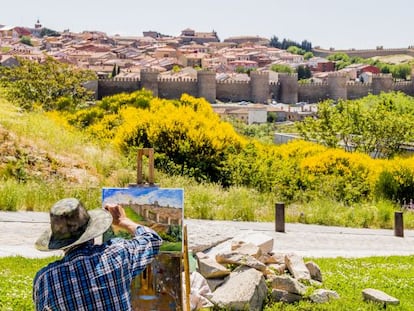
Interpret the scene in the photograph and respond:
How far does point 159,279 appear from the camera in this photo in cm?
412

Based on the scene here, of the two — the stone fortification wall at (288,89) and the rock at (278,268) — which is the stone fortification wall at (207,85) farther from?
the rock at (278,268)

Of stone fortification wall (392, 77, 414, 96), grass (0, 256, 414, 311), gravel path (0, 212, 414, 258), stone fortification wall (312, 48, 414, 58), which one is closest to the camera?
grass (0, 256, 414, 311)

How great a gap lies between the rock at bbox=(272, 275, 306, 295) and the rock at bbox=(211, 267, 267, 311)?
0.15m

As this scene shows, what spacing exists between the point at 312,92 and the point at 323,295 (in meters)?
67.5

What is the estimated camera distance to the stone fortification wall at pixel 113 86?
2367 inches

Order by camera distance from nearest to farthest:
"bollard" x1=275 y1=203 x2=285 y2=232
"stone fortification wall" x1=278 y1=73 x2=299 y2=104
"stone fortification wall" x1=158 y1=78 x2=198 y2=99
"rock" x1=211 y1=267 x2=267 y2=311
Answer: "rock" x1=211 y1=267 x2=267 y2=311
"bollard" x1=275 y1=203 x2=285 y2=232
"stone fortification wall" x1=158 y1=78 x2=198 y2=99
"stone fortification wall" x1=278 y1=73 x2=299 y2=104

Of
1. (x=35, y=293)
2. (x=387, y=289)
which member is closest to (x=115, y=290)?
(x=35, y=293)

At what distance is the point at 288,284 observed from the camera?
5.35 meters

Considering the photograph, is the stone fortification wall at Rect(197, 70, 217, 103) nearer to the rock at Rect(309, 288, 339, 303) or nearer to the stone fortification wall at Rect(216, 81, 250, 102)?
the stone fortification wall at Rect(216, 81, 250, 102)

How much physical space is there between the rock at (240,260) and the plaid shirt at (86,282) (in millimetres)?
A: 2733

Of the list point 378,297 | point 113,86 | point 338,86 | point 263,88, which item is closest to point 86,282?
point 378,297

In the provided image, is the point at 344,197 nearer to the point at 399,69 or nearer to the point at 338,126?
the point at 338,126

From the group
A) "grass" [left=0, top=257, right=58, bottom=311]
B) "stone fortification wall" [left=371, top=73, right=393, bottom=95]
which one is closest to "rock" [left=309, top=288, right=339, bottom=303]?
"grass" [left=0, top=257, right=58, bottom=311]

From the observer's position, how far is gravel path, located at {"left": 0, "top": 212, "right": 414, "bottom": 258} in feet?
22.6
